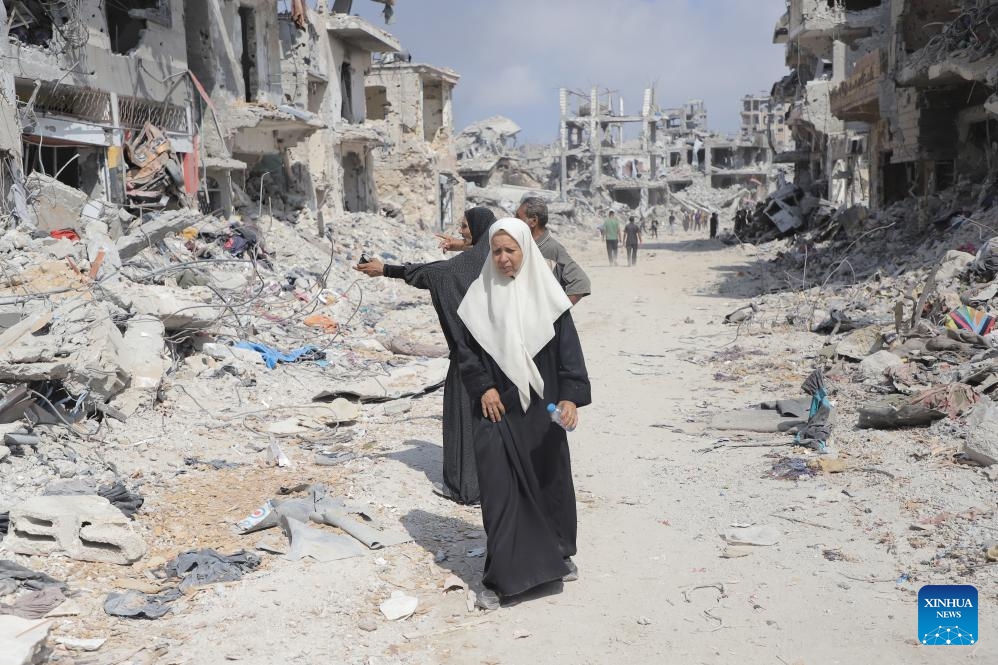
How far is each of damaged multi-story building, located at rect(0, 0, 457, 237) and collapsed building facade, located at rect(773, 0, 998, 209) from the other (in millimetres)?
11679

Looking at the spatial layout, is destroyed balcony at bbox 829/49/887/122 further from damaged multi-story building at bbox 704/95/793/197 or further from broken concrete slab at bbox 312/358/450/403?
damaged multi-story building at bbox 704/95/793/197

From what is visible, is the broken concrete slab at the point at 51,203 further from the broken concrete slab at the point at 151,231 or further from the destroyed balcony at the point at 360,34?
the destroyed balcony at the point at 360,34

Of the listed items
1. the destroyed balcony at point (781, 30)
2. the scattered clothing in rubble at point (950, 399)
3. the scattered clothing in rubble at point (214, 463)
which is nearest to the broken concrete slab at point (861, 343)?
the scattered clothing in rubble at point (950, 399)

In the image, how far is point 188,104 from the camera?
15789mm

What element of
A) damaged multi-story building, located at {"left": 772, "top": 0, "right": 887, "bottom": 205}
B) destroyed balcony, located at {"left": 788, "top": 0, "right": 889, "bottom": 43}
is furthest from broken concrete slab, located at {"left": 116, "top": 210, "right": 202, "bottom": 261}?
destroyed balcony, located at {"left": 788, "top": 0, "right": 889, "bottom": 43}

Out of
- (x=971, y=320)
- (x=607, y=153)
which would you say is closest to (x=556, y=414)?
(x=971, y=320)

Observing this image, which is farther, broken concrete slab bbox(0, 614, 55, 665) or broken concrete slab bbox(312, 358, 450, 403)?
broken concrete slab bbox(312, 358, 450, 403)

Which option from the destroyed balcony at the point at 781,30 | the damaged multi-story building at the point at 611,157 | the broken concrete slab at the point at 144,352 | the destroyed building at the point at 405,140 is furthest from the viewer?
the damaged multi-story building at the point at 611,157

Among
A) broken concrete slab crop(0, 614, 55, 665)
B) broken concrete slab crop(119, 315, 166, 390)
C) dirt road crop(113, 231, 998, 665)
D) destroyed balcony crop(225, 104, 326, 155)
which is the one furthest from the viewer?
destroyed balcony crop(225, 104, 326, 155)

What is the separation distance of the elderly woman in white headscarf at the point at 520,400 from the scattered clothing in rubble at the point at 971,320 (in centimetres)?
514

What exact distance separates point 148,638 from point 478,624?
1293 mm

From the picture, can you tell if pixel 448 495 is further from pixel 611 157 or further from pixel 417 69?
pixel 611 157

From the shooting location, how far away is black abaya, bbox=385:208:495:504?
4.17m

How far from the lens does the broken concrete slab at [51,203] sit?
10820mm
